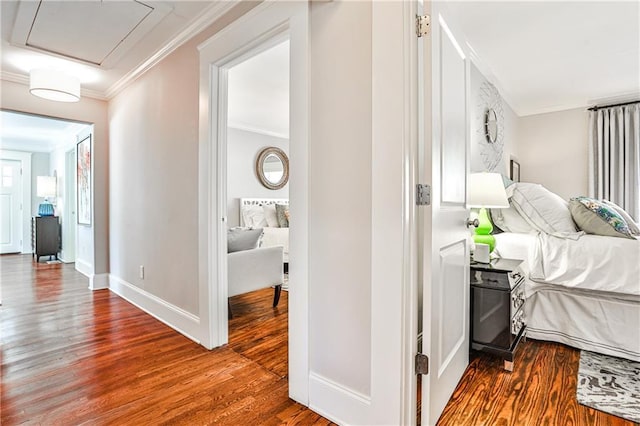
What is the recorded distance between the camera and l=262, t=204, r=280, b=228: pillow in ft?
16.9

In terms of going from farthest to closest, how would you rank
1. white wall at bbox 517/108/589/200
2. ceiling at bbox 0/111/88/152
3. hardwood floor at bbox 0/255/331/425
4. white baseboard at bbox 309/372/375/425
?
ceiling at bbox 0/111/88/152, white wall at bbox 517/108/589/200, hardwood floor at bbox 0/255/331/425, white baseboard at bbox 309/372/375/425

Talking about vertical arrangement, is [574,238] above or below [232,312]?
above

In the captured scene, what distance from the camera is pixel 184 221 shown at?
2494mm

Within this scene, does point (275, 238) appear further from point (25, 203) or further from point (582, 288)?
Answer: point (25, 203)

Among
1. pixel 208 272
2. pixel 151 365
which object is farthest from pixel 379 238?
pixel 151 365

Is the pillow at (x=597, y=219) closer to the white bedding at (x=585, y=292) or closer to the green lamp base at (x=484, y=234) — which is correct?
the white bedding at (x=585, y=292)

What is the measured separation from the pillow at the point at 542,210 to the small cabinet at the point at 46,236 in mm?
7359

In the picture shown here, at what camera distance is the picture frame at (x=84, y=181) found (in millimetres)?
4082

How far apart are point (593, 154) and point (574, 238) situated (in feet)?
9.91

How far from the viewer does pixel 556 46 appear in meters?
2.83

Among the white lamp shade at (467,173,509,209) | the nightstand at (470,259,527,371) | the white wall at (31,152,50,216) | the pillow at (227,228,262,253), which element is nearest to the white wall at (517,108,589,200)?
the white lamp shade at (467,173,509,209)

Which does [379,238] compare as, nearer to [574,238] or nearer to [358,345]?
[358,345]

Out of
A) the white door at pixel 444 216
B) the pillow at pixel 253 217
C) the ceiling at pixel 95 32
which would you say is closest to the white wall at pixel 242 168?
the pillow at pixel 253 217

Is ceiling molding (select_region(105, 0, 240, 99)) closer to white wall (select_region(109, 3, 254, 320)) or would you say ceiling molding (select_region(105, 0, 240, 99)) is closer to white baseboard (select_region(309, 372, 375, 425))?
white wall (select_region(109, 3, 254, 320))
